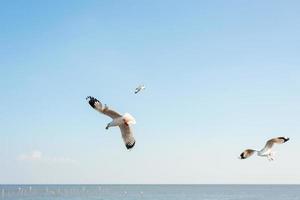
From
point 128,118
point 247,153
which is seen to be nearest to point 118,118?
point 128,118

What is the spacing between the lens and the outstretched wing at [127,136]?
1519cm

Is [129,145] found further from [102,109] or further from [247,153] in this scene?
[247,153]

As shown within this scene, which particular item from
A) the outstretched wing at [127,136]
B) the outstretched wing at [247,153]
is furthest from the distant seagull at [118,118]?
the outstretched wing at [247,153]

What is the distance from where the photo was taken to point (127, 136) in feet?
50.5

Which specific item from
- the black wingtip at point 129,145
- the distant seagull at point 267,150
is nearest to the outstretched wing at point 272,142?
the distant seagull at point 267,150

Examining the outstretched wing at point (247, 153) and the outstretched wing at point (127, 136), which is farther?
the outstretched wing at point (247, 153)

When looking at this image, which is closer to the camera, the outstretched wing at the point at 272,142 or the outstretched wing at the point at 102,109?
the outstretched wing at the point at 102,109

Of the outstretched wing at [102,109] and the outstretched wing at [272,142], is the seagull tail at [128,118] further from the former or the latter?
the outstretched wing at [272,142]

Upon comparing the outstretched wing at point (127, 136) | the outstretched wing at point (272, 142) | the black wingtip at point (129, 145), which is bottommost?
the black wingtip at point (129, 145)

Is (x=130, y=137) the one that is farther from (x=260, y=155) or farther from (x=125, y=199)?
(x=125, y=199)

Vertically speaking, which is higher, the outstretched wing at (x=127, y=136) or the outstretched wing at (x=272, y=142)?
the outstretched wing at (x=272, y=142)

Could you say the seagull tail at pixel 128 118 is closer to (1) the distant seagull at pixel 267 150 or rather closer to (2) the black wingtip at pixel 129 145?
(2) the black wingtip at pixel 129 145

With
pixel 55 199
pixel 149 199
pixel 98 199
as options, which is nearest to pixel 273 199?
pixel 149 199

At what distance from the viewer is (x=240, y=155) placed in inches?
645
